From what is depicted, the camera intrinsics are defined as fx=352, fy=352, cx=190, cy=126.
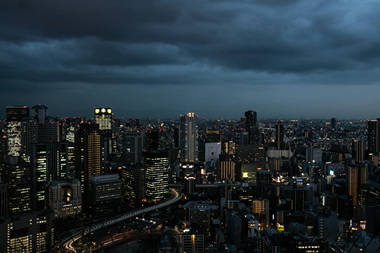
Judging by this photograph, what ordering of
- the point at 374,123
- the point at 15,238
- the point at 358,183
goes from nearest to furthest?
1. the point at 15,238
2. the point at 358,183
3. the point at 374,123

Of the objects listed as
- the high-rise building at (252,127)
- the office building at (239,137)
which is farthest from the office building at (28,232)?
the high-rise building at (252,127)

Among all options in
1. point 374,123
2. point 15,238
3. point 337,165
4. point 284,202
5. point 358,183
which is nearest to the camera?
point 15,238

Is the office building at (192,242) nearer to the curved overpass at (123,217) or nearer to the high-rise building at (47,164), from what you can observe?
the curved overpass at (123,217)

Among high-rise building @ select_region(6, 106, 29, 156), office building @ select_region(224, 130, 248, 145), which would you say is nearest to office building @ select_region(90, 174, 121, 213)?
high-rise building @ select_region(6, 106, 29, 156)

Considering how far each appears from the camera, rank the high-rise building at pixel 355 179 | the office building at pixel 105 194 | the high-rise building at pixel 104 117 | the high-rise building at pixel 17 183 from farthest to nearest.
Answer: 1. the high-rise building at pixel 104 117
2. the high-rise building at pixel 355 179
3. the office building at pixel 105 194
4. the high-rise building at pixel 17 183

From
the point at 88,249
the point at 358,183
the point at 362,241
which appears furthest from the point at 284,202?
the point at 88,249

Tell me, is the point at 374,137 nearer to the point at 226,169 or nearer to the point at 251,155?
the point at 251,155

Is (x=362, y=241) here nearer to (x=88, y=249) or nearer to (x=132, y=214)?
(x=88, y=249)
